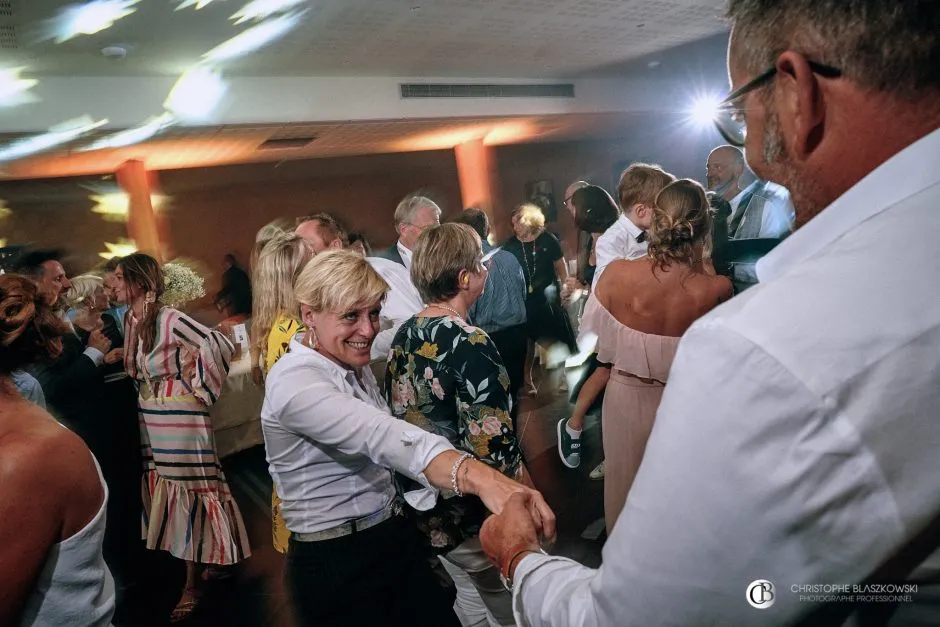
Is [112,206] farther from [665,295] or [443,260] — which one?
[665,295]

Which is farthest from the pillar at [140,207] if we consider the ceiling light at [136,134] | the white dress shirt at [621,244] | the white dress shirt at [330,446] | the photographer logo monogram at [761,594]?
the photographer logo monogram at [761,594]

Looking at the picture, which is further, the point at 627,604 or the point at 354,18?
the point at 354,18

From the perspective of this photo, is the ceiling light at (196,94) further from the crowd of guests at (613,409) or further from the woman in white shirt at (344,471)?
the woman in white shirt at (344,471)

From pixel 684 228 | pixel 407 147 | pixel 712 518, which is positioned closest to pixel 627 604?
pixel 712 518

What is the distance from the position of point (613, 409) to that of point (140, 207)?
5807 millimetres

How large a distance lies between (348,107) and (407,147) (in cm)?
197

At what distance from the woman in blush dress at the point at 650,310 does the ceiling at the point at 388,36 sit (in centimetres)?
188

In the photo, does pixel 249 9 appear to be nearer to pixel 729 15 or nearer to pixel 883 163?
pixel 729 15

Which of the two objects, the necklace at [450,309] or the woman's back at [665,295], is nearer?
the necklace at [450,309]

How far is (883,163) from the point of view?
49 cm

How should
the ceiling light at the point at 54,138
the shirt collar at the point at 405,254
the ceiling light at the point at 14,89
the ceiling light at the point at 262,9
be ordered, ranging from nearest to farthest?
1. the shirt collar at the point at 405,254
2. the ceiling light at the point at 262,9
3. the ceiling light at the point at 14,89
4. the ceiling light at the point at 54,138

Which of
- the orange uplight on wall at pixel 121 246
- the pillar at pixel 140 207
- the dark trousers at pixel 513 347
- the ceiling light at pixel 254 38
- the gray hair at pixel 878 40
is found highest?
the ceiling light at pixel 254 38

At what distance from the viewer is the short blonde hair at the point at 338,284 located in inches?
59.4

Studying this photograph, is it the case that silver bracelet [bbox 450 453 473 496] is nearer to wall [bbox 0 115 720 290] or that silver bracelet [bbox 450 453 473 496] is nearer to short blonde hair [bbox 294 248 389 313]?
short blonde hair [bbox 294 248 389 313]
